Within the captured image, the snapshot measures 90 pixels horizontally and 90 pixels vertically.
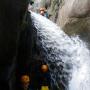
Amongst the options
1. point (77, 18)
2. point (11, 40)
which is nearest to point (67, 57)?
point (77, 18)

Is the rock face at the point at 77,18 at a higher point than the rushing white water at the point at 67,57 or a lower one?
higher

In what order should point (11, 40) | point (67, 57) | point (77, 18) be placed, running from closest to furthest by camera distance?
point (11, 40) → point (67, 57) → point (77, 18)

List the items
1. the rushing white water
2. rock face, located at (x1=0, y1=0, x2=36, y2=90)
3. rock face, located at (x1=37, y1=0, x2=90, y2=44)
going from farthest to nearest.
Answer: rock face, located at (x1=37, y1=0, x2=90, y2=44) → the rushing white water → rock face, located at (x1=0, y1=0, x2=36, y2=90)

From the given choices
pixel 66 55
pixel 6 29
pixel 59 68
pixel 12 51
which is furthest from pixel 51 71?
pixel 6 29

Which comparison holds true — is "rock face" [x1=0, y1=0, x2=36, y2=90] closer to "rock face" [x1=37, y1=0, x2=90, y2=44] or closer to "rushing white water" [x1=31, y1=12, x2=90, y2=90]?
"rushing white water" [x1=31, y1=12, x2=90, y2=90]

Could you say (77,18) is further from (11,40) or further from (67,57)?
(11,40)

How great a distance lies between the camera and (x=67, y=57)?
8352 mm

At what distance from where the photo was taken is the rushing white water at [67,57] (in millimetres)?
7634

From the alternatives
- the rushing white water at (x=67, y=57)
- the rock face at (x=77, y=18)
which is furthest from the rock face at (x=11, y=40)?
the rock face at (x=77, y=18)

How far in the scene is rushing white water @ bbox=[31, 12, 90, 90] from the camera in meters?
7.63

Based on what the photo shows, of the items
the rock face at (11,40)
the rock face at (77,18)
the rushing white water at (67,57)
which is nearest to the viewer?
the rock face at (11,40)

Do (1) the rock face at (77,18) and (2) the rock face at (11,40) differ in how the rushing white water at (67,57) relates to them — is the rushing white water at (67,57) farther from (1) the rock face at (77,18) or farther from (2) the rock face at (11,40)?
(2) the rock face at (11,40)

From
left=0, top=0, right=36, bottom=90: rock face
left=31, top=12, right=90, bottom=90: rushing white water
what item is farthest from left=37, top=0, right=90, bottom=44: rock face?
left=0, top=0, right=36, bottom=90: rock face

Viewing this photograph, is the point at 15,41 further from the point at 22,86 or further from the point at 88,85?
the point at 88,85
